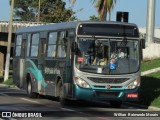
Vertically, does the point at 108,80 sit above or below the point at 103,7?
below

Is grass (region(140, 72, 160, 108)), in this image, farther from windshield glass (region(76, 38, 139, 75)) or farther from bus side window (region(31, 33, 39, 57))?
bus side window (region(31, 33, 39, 57))

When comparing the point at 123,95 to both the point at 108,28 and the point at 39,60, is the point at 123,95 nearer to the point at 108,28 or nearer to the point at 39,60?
the point at 108,28

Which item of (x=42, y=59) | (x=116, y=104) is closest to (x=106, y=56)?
(x=116, y=104)

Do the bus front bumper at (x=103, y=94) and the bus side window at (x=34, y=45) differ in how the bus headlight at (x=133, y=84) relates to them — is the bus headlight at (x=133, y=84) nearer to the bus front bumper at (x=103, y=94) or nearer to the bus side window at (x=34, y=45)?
the bus front bumper at (x=103, y=94)

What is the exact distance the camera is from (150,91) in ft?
82.0

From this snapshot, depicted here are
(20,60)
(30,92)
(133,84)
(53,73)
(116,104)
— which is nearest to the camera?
(133,84)

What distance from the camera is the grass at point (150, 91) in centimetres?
2303

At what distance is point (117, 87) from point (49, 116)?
3.98 meters

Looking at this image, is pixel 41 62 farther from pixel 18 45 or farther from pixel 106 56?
pixel 106 56

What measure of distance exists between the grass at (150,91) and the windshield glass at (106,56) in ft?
7.90

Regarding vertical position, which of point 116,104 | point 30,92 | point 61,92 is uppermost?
point 61,92

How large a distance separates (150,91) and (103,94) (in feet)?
16.7

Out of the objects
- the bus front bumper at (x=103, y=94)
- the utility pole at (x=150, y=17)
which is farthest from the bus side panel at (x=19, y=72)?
the utility pole at (x=150, y=17)

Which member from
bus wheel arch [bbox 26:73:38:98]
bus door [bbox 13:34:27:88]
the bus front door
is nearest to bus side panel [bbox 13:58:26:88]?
bus door [bbox 13:34:27:88]
